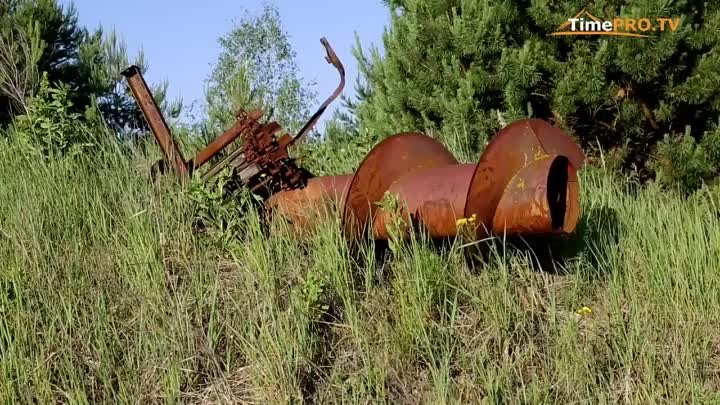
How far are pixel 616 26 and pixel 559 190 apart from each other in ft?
12.0

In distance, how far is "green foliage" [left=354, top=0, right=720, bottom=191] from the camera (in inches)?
273

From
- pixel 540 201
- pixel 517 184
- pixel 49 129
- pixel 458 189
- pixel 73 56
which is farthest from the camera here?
pixel 73 56

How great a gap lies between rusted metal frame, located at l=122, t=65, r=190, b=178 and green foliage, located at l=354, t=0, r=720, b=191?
2.59 metres

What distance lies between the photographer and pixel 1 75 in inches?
317

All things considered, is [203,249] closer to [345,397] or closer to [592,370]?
[345,397]

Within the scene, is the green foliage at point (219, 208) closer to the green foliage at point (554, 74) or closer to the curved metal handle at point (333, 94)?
the curved metal handle at point (333, 94)

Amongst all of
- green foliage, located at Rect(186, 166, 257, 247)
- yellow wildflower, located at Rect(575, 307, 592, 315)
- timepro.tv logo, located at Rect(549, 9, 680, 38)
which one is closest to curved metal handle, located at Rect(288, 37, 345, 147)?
green foliage, located at Rect(186, 166, 257, 247)

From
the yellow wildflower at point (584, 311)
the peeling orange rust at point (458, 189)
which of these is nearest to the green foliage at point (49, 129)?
the peeling orange rust at point (458, 189)

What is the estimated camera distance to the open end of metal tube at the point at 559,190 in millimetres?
3746

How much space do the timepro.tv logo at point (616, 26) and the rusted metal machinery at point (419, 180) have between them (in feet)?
9.19

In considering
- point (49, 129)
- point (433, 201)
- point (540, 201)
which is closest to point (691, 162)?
point (433, 201)

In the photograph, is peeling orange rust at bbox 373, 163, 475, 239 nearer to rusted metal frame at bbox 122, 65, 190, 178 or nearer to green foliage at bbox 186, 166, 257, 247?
green foliage at bbox 186, 166, 257, 247

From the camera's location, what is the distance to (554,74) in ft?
23.2

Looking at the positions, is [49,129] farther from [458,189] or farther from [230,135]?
[458,189]
